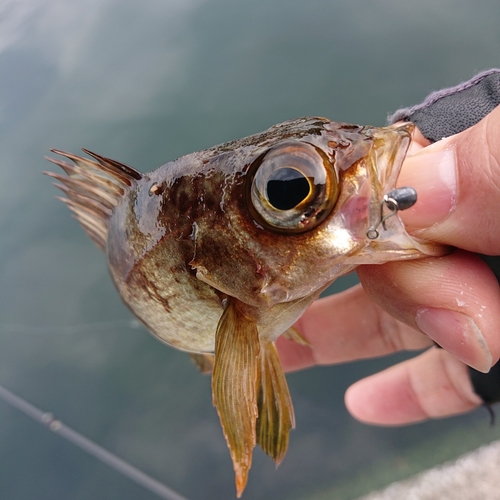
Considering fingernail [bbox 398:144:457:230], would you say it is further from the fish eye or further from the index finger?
the index finger

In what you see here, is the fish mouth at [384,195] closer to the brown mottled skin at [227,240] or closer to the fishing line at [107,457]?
the brown mottled skin at [227,240]

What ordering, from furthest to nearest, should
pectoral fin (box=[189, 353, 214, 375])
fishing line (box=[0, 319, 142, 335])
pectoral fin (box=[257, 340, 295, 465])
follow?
fishing line (box=[0, 319, 142, 335])
pectoral fin (box=[189, 353, 214, 375])
pectoral fin (box=[257, 340, 295, 465])

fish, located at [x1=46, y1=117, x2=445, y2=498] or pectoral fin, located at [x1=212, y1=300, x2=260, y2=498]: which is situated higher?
fish, located at [x1=46, y1=117, x2=445, y2=498]

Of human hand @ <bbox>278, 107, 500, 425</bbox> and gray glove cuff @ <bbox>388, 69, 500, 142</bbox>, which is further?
gray glove cuff @ <bbox>388, 69, 500, 142</bbox>

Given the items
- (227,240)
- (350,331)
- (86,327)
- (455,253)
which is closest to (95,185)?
(227,240)

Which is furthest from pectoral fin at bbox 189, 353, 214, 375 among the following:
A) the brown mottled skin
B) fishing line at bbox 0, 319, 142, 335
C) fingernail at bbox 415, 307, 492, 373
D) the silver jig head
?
fishing line at bbox 0, 319, 142, 335

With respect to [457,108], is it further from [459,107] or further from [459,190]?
[459,190]

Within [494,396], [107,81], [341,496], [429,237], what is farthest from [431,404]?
[107,81]
